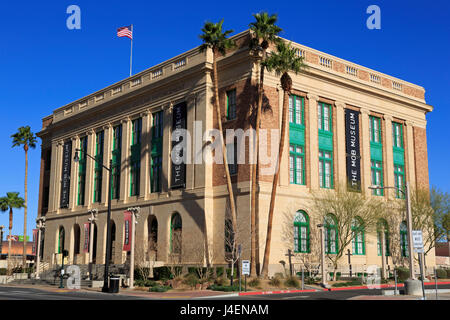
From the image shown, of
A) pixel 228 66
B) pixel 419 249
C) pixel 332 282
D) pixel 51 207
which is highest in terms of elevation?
pixel 228 66

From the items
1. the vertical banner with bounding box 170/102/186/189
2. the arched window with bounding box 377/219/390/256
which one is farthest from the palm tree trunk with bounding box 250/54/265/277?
the arched window with bounding box 377/219/390/256

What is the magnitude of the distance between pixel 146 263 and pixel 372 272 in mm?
19598

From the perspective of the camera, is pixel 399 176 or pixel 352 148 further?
pixel 399 176

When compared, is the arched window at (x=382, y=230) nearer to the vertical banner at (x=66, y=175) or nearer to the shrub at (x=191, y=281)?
the shrub at (x=191, y=281)

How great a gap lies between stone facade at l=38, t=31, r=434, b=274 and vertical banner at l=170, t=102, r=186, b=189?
652mm

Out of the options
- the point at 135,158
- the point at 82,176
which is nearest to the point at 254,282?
the point at 135,158

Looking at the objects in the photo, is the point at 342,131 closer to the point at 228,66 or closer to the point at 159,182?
the point at 228,66

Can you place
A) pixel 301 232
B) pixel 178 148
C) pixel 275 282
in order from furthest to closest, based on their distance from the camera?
1. pixel 178 148
2. pixel 301 232
3. pixel 275 282

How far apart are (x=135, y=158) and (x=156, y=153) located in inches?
137

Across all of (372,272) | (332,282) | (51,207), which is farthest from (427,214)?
(51,207)

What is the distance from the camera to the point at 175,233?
4847 centimetres

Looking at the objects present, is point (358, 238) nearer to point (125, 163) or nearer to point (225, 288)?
point (225, 288)

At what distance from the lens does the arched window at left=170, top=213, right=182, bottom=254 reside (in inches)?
1864

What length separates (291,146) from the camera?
4688 cm
